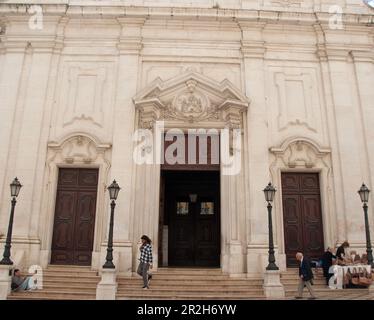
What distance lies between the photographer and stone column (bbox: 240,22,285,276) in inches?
490

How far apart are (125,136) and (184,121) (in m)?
2.18

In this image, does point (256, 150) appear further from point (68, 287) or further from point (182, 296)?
point (68, 287)

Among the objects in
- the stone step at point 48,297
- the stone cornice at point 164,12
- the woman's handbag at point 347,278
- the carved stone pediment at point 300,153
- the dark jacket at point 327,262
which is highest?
the stone cornice at point 164,12

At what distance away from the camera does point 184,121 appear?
45.5 ft

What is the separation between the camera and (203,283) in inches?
447

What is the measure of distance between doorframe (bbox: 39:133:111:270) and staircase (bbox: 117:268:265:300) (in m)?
1.98

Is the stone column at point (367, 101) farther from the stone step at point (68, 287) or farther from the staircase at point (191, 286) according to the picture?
the stone step at point (68, 287)

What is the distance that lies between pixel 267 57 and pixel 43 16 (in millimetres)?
8819

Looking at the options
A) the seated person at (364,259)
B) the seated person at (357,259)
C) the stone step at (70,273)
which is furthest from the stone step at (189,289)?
the seated person at (364,259)

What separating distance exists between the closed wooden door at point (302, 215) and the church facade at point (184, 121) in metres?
0.04

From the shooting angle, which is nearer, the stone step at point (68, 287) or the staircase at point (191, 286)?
the staircase at point (191, 286)

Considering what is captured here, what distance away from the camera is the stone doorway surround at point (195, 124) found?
1271 centimetres

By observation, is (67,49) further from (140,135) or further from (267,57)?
(267,57)

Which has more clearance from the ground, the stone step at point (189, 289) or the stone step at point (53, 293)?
the stone step at point (189, 289)
